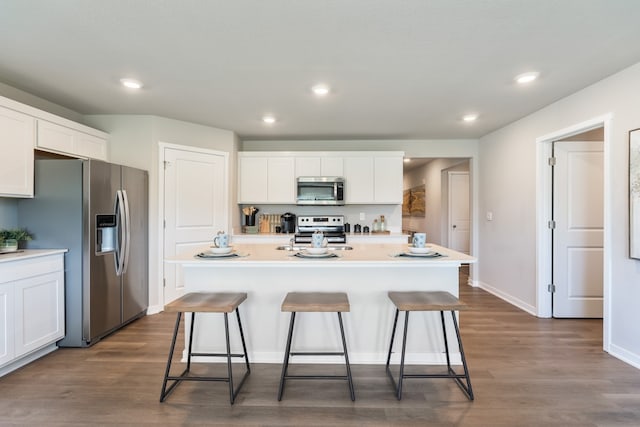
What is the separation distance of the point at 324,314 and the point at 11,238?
2.60m

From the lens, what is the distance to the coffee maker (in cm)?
491

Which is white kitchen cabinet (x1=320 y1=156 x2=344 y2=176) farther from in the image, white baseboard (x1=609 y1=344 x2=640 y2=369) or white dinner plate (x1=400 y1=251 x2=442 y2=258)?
white baseboard (x1=609 y1=344 x2=640 y2=369)

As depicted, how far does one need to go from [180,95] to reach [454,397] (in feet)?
11.1

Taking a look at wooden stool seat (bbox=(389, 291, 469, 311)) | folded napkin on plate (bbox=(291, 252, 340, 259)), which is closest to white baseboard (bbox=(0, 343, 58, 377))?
folded napkin on plate (bbox=(291, 252, 340, 259))

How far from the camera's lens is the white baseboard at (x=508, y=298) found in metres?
3.80

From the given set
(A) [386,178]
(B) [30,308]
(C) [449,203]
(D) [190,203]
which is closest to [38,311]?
(B) [30,308]

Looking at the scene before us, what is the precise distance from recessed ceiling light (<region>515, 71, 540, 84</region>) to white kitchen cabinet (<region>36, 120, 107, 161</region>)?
4.12 meters

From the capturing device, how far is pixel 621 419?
186cm

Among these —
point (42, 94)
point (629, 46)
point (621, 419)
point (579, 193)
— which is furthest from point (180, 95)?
point (579, 193)

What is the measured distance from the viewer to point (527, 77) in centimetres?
271

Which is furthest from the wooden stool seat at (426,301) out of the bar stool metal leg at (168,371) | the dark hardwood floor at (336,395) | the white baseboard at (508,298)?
the white baseboard at (508,298)

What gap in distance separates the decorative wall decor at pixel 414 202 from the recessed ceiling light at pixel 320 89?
16.6 ft

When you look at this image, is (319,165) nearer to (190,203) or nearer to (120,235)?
(190,203)

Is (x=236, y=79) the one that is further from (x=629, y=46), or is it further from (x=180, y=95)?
(x=629, y=46)
